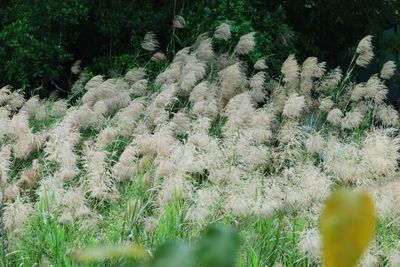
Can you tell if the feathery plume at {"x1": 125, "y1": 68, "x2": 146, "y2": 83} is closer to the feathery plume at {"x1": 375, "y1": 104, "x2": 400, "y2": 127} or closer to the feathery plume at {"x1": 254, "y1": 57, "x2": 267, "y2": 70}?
the feathery plume at {"x1": 254, "y1": 57, "x2": 267, "y2": 70}

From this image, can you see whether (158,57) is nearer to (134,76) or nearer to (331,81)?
(134,76)

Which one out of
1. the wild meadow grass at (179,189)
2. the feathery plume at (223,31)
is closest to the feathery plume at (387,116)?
the wild meadow grass at (179,189)

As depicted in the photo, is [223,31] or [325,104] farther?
[223,31]

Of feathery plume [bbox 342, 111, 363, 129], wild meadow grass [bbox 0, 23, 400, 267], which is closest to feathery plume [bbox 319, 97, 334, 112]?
feathery plume [bbox 342, 111, 363, 129]

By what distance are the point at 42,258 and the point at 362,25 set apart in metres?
7.92

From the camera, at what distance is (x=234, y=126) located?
5.72 meters

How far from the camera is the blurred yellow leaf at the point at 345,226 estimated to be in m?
0.44

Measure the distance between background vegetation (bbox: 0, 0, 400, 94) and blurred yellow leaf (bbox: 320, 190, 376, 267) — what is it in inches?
349

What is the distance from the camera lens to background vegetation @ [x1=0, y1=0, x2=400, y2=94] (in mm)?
9609

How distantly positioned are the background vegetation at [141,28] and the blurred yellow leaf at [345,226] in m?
8.87

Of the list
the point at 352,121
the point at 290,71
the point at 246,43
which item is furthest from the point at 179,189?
the point at 246,43

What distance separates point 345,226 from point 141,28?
1006cm

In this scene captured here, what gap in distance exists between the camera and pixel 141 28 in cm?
1034

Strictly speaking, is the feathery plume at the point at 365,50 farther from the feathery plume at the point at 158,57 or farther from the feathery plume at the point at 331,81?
the feathery plume at the point at 158,57
